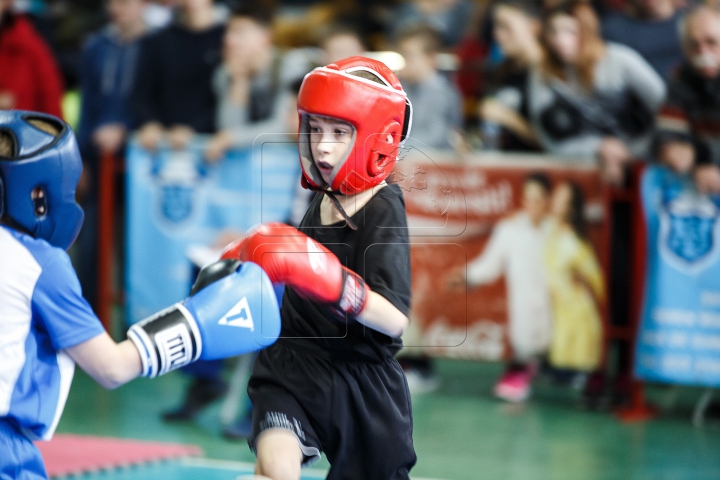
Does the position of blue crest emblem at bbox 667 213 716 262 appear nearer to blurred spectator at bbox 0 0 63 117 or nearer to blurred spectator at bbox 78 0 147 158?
blurred spectator at bbox 78 0 147 158

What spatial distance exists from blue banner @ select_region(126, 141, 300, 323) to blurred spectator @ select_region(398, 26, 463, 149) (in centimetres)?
91

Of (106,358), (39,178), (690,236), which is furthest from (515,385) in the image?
(39,178)

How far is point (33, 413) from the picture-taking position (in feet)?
8.63

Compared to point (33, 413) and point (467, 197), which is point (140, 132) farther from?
point (33, 413)

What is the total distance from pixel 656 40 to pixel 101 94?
4.26 meters

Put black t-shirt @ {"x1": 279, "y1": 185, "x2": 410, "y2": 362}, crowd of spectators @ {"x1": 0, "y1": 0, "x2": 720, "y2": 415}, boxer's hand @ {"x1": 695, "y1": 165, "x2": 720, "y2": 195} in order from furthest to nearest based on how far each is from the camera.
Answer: crowd of spectators @ {"x1": 0, "y1": 0, "x2": 720, "y2": 415}, boxer's hand @ {"x1": 695, "y1": 165, "x2": 720, "y2": 195}, black t-shirt @ {"x1": 279, "y1": 185, "x2": 410, "y2": 362}

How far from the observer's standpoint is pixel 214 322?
2715mm

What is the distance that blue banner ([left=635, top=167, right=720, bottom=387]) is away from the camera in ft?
19.2

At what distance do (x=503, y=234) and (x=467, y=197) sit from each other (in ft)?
1.13

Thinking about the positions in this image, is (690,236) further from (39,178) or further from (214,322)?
(39,178)

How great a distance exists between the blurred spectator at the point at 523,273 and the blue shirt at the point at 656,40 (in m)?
1.12

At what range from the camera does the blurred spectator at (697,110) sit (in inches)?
230

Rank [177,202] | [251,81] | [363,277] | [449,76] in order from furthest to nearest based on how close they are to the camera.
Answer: [449,76]
[177,202]
[251,81]
[363,277]

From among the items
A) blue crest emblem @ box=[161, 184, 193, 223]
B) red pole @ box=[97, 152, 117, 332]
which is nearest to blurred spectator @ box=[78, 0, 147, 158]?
red pole @ box=[97, 152, 117, 332]
